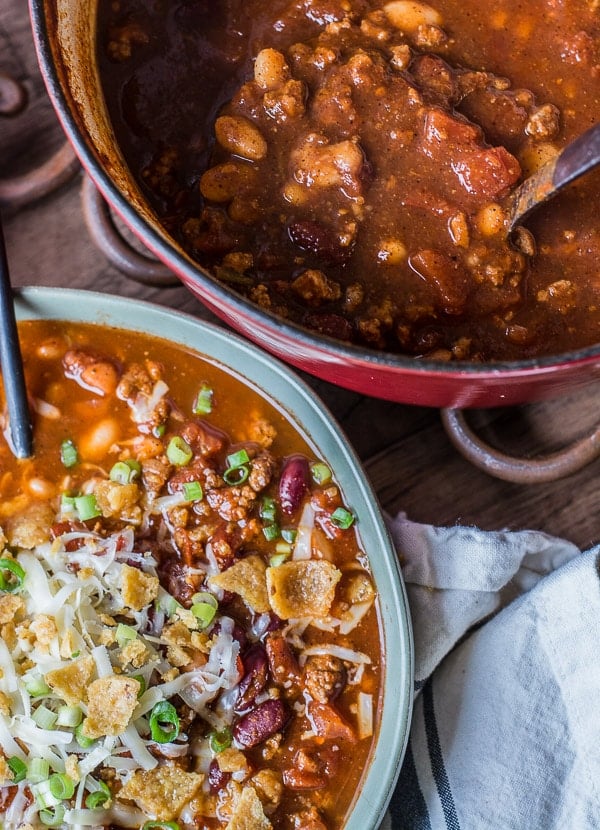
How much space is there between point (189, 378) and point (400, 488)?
2.29 ft

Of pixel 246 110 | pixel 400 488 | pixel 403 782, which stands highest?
pixel 246 110

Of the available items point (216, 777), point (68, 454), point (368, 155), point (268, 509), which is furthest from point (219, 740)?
point (368, 155)

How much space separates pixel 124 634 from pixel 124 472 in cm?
42

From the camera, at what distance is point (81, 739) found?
2.25m

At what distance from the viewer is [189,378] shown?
2.45m

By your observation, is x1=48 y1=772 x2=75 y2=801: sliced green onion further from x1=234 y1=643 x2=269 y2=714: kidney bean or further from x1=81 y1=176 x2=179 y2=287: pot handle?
x1=81 y1=176 x2=179 y2=287: pot handle

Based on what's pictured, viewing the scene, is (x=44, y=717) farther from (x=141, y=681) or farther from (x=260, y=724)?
(x=260, y=724)

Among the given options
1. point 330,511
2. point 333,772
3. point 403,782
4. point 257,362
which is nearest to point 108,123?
point 257,362

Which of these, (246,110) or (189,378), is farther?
(189,378)

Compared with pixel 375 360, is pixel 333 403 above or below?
below

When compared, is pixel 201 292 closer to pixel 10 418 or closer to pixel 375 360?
pixel 375 360

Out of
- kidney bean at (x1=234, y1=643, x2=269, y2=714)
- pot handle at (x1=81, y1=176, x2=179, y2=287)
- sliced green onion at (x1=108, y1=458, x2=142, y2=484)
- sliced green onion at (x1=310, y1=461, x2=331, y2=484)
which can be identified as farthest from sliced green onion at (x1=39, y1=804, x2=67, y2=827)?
pot handle at (x1=81, y1=176, x2=179, y2=287)

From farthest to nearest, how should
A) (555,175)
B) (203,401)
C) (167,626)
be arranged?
(203,401), (167,626), (555,175)

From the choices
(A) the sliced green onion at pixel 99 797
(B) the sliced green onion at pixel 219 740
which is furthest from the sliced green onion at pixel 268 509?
(A) the sliced green onion at pixel 99 797
